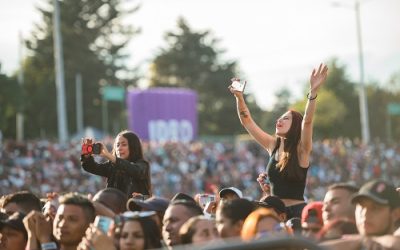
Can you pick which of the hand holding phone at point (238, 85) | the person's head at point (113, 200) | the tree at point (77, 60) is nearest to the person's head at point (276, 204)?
the person's head at point (113, 200)

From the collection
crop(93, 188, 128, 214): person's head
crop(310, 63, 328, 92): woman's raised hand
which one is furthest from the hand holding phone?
crop(93, 188, 128, 214): person's head

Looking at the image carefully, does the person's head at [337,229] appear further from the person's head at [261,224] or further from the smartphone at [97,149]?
the smartphone at [97,149]

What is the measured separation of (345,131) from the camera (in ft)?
282

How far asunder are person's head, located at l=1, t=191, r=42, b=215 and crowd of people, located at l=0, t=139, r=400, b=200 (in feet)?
47.1

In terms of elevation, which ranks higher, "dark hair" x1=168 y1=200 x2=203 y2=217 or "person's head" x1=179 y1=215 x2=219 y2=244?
"dark hair" x1=168 y1=200 x2=203 y2=217

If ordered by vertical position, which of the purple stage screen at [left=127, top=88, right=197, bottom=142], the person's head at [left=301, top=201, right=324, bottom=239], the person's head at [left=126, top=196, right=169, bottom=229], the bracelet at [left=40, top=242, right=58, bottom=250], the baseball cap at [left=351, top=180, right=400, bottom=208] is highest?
the purple stage screen at [left=127, top=88, right=197, bottom=142]

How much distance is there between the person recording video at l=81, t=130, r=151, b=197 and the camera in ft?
25.5

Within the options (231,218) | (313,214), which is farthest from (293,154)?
(231,218)

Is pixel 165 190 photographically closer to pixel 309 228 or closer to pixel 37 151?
pixel 37 151

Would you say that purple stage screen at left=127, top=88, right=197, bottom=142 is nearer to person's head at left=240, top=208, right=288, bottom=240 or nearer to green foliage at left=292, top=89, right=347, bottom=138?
person's head at left=240, top=208, right=288, bottom=240

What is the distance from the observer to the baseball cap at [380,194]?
4.70 metres

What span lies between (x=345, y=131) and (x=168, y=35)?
16.6 metres

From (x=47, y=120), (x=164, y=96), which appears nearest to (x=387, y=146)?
(x=164, y=96)

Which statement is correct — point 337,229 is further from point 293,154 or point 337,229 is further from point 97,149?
point 97,149
